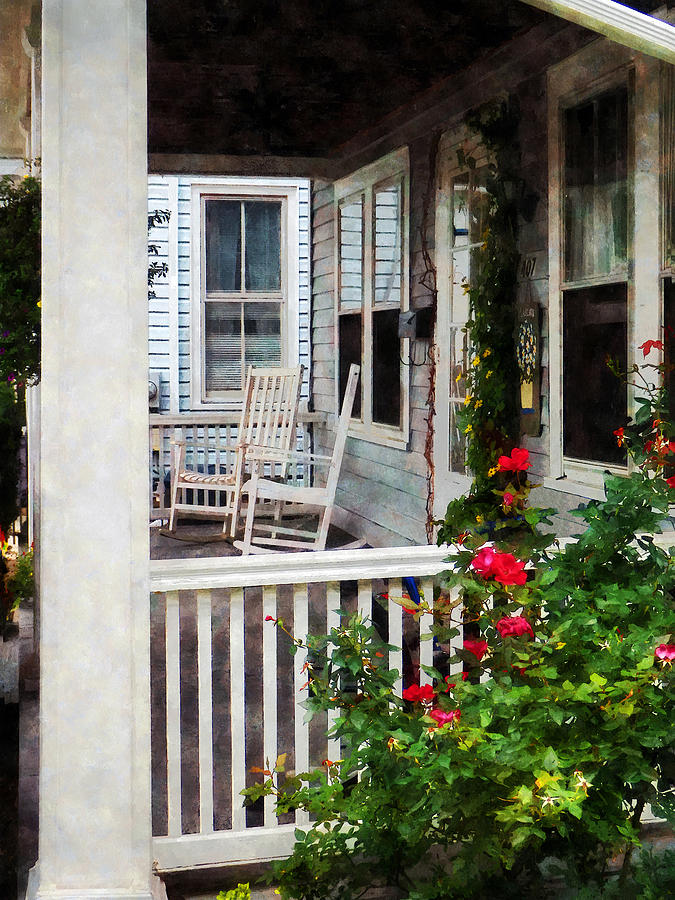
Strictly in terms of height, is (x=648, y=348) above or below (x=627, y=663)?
above

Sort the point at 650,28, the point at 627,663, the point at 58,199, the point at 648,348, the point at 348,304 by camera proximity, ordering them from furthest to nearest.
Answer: the point at 348,304
the point at 648,348
the point at 650,28
the point at 58,199
the point at 627,663

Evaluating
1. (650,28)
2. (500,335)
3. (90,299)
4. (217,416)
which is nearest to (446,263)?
(500,335)

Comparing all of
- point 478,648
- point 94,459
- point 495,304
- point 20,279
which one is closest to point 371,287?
point 495,304

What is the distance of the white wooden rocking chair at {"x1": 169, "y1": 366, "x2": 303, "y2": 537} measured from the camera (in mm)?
2967

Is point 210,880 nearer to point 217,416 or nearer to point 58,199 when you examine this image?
point 217,416

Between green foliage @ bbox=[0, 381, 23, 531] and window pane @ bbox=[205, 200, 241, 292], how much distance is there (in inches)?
36.3

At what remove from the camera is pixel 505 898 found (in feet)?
6.54

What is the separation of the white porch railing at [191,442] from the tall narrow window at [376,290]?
0.49 m

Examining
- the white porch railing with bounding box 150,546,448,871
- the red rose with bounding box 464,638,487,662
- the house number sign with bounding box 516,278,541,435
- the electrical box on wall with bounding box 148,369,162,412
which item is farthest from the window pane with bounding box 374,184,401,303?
the red rose with bounding box 464,638,487,662

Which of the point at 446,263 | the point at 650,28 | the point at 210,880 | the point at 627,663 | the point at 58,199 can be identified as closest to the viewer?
the point at 627,663

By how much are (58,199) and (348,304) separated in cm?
154

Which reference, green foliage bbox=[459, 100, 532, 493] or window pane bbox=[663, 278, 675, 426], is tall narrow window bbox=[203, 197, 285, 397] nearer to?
green foliage bbox=[459, 100, 532, 493]

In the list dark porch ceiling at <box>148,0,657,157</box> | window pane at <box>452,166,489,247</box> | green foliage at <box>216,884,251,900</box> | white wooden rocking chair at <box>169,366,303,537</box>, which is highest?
dark porch ceiling at <box>148,0,657,157</box>

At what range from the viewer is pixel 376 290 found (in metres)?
3.56
